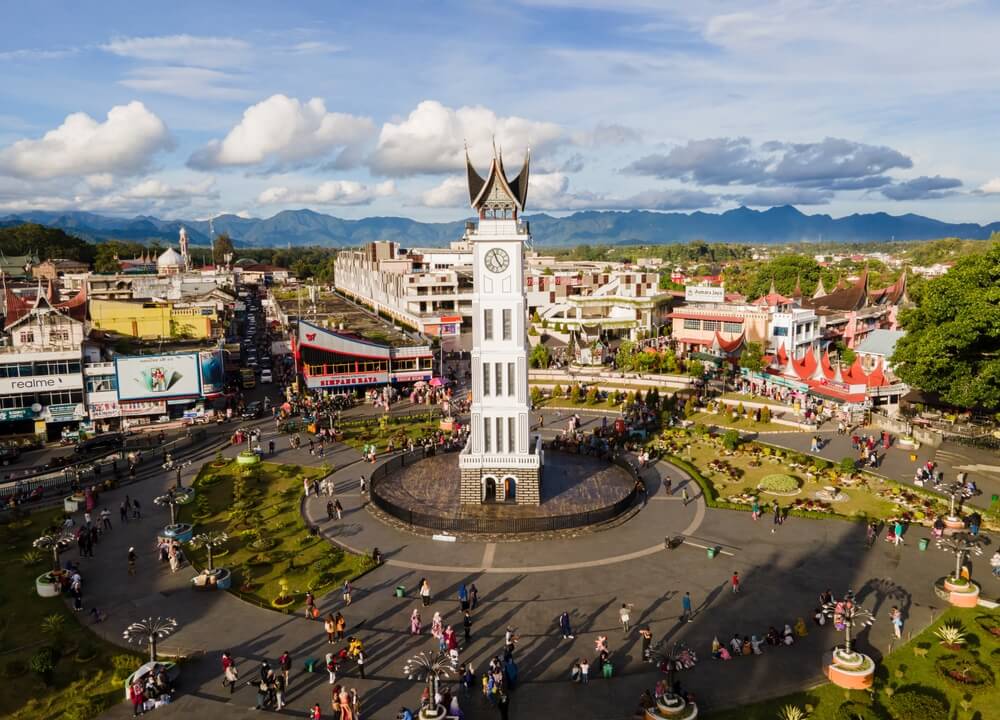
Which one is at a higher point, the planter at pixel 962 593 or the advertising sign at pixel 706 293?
the advertising sign at pixel 706 293

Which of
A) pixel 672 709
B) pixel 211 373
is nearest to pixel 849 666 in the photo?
pixel 672 709

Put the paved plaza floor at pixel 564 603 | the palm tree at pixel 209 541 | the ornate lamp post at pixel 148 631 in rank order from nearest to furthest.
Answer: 1. the paved plaza floor at pixel 564 603
2. the ornate lamp post at pixel 148 631
3. the palm tree at pixel 209 541

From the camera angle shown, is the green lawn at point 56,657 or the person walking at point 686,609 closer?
the green lawn at point 56,657

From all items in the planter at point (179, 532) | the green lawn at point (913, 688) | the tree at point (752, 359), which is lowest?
the green lawn at point (913, 688)

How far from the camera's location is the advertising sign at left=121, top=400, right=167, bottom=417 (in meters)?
60.7

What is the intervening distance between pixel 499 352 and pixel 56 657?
24.9m

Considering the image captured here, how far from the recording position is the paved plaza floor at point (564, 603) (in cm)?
2467

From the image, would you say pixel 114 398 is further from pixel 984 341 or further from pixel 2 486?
pixel 984 341

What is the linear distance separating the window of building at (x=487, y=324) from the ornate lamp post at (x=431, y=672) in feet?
61.5

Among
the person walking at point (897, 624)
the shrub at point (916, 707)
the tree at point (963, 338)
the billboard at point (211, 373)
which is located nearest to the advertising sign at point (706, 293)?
the tree at point (963, 338)

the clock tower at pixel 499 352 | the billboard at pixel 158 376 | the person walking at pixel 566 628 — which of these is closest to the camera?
the person walking at pixel 566 628

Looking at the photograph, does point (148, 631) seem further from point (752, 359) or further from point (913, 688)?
point (752, 359)

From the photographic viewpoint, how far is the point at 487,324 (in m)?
40.5

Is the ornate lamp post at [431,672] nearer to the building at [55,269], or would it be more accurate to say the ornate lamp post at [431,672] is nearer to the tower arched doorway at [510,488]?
the tower arched doorway at [510,488]
